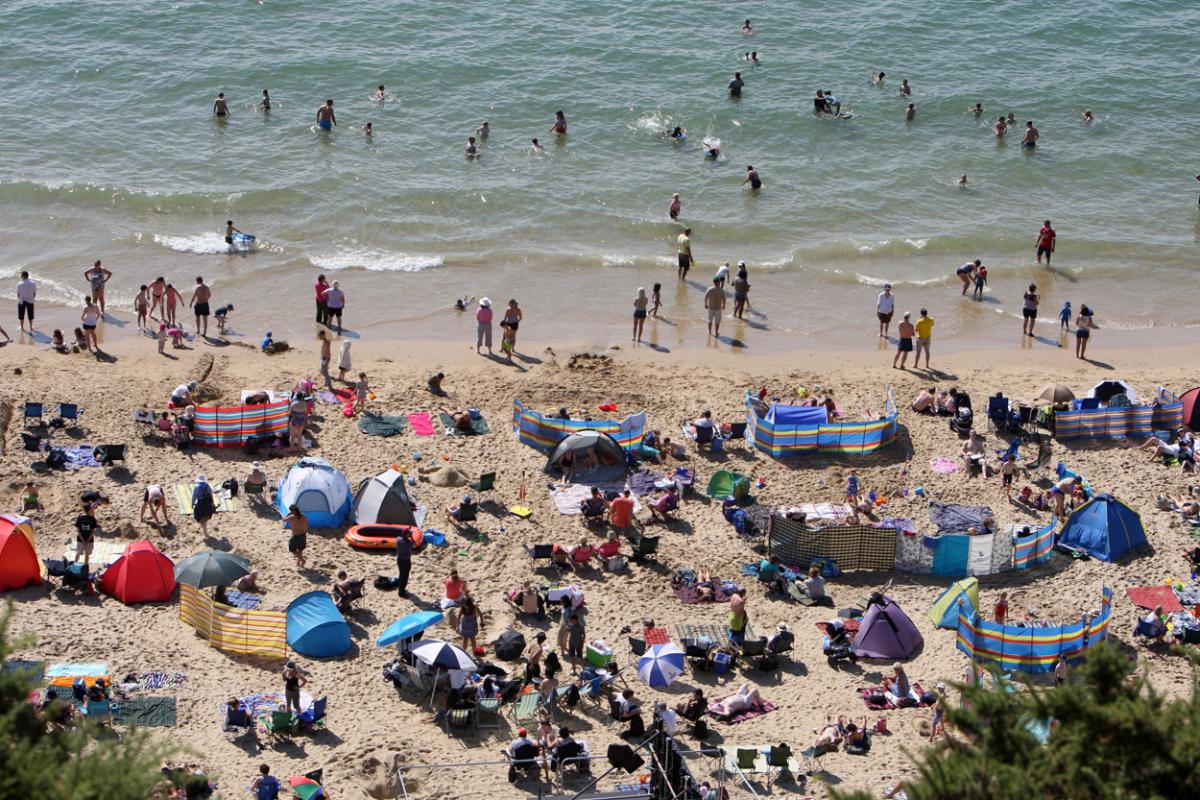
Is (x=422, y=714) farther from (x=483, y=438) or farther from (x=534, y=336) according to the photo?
(x=534, y=336)

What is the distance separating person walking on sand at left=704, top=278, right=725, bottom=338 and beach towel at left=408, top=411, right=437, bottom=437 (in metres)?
6.61

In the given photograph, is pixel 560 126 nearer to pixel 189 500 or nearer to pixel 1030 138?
pixel 1030 138

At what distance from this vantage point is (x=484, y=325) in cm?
2697

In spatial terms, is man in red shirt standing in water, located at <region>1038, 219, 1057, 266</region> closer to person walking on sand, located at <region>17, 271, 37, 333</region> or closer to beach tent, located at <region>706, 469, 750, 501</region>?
beach tent, located at <region>706, 469, 750, 501</region>

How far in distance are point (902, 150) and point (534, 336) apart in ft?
47.0

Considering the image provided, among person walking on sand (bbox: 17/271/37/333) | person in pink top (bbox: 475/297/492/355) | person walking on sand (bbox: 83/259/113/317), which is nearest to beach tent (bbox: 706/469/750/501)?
person in pink top (bbox: 475/297/492/355)

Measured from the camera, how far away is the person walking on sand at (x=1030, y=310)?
2878 centimetres

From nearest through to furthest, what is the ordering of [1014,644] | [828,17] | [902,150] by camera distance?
1. [1014,644]
2. [902,150]
3. [828,17]

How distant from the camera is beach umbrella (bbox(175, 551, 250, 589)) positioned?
19.0 metres

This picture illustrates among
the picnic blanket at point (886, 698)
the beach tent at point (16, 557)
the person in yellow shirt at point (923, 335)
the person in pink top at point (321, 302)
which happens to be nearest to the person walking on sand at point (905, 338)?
the person in yellow shirt at point (923, 335)

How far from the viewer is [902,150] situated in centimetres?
3794

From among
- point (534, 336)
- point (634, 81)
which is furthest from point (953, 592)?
point (634, 81)

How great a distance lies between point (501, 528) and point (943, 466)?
7.37 metres

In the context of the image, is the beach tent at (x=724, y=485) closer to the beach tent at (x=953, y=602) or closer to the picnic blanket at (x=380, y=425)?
the beach tent at (x=953, y=602)
